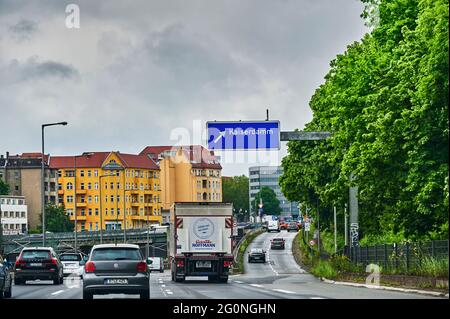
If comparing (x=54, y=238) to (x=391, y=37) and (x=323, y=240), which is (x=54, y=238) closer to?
(x=323, y=240)

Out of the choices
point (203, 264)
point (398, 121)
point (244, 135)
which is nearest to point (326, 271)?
point (203, 264)

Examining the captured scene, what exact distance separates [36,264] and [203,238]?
7391mm

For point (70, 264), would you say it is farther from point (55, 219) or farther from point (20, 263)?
point (55, 219)

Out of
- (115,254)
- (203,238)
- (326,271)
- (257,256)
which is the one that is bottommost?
(257,256)

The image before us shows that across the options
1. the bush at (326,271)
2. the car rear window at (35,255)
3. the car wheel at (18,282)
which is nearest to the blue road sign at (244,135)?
the car rear window at (35,255)

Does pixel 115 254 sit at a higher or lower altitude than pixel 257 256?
higher

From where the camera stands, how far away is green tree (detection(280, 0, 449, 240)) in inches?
1501

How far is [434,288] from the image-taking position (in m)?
32.9

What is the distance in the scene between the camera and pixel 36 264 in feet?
155

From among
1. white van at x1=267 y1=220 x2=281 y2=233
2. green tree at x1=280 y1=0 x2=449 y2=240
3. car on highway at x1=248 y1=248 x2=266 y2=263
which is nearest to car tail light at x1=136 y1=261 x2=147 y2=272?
green tree at x1=280 y1=0 x2=449 y2=240

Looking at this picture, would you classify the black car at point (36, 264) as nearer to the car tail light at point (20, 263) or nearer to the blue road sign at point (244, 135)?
the car tail light at point (20, 263)

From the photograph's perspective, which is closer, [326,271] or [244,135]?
[244,135]

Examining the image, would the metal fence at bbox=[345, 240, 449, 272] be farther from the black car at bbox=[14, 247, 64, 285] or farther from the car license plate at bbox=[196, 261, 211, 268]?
the black car at bbox=[14, 247, 64, 285]

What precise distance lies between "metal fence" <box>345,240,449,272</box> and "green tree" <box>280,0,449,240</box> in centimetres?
133
